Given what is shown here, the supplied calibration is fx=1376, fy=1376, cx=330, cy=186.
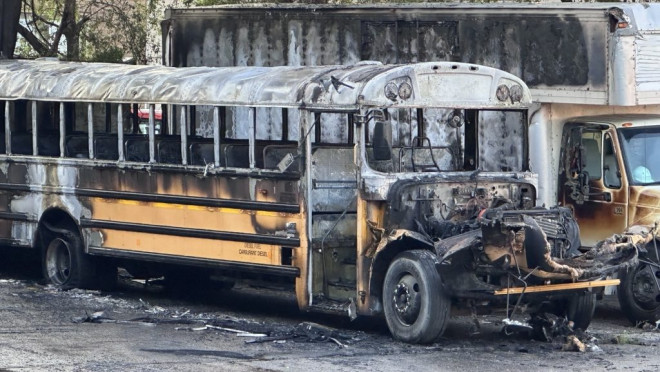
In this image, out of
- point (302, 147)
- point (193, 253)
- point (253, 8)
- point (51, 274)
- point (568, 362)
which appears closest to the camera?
point (568, 362)

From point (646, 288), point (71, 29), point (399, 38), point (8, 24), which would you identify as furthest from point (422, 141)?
point (71, 29)

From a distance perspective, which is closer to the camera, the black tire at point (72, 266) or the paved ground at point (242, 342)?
the paved ground at point (242, 342)

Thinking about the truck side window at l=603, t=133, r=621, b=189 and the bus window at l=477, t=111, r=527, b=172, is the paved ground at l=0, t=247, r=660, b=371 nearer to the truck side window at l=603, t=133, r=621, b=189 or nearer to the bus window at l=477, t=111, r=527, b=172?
the truck side window at l=603, t=133, r=621, b=189

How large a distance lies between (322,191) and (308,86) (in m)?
0.97

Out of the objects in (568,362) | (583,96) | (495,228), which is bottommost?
(568,362)

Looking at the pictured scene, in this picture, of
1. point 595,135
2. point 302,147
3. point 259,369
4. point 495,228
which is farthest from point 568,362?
point 595,135

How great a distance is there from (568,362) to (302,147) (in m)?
3.21

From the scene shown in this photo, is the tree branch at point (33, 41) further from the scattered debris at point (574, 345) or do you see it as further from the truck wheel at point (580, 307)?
the scattered debris at point (574, 345)

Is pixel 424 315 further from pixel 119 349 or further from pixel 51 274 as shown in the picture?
pixel 51 274

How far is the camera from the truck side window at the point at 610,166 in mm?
13891

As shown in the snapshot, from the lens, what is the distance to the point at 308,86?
1247cm

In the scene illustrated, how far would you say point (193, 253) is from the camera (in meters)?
13.6

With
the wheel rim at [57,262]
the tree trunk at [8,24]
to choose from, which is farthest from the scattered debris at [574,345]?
the tree trunk at [8,24]

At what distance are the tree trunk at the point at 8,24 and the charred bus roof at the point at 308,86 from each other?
3.47 meters
